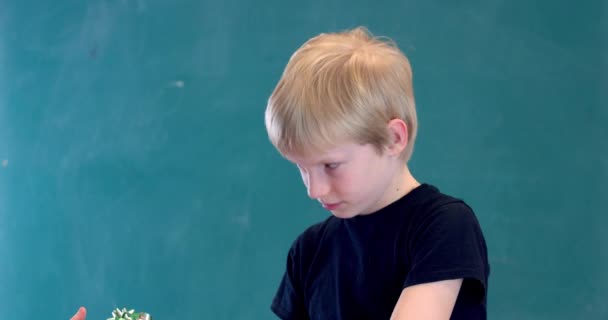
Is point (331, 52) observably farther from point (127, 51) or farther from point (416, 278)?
point (127, 51)

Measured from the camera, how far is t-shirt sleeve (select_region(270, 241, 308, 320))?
1017 millimetres

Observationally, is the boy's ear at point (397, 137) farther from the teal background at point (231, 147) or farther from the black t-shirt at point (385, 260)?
the teal background at point (231, 147)

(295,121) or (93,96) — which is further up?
(93,96)

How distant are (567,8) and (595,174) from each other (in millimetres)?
297

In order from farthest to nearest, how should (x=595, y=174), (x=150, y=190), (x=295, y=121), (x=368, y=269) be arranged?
(x=150, y=190) < (x=595, y=174) < (x=368, y=269) < (x=295, y=121)

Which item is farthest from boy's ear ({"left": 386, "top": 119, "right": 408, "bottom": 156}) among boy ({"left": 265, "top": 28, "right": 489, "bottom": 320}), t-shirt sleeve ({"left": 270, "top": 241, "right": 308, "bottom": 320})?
t-shirt sleeve ({"left": 270, "top": 241, "right": 308, "bottom": 320})

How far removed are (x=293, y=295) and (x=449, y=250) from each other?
0.95 feet

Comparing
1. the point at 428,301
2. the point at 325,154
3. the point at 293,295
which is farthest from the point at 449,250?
the point at 293,295

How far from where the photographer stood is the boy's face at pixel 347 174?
2.64 ft

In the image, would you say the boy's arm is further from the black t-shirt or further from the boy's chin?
the boy's chin

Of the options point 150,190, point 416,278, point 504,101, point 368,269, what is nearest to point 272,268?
point 150,190

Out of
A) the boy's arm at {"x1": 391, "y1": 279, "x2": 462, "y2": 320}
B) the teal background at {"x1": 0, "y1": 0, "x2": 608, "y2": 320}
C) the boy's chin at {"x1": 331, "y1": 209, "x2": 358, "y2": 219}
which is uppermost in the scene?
the teal background at {"x1": 0, "y1": 0, "x2": 608, "y2": 320}

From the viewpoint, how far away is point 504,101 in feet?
4.52

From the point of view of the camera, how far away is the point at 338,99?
0.78 metres
